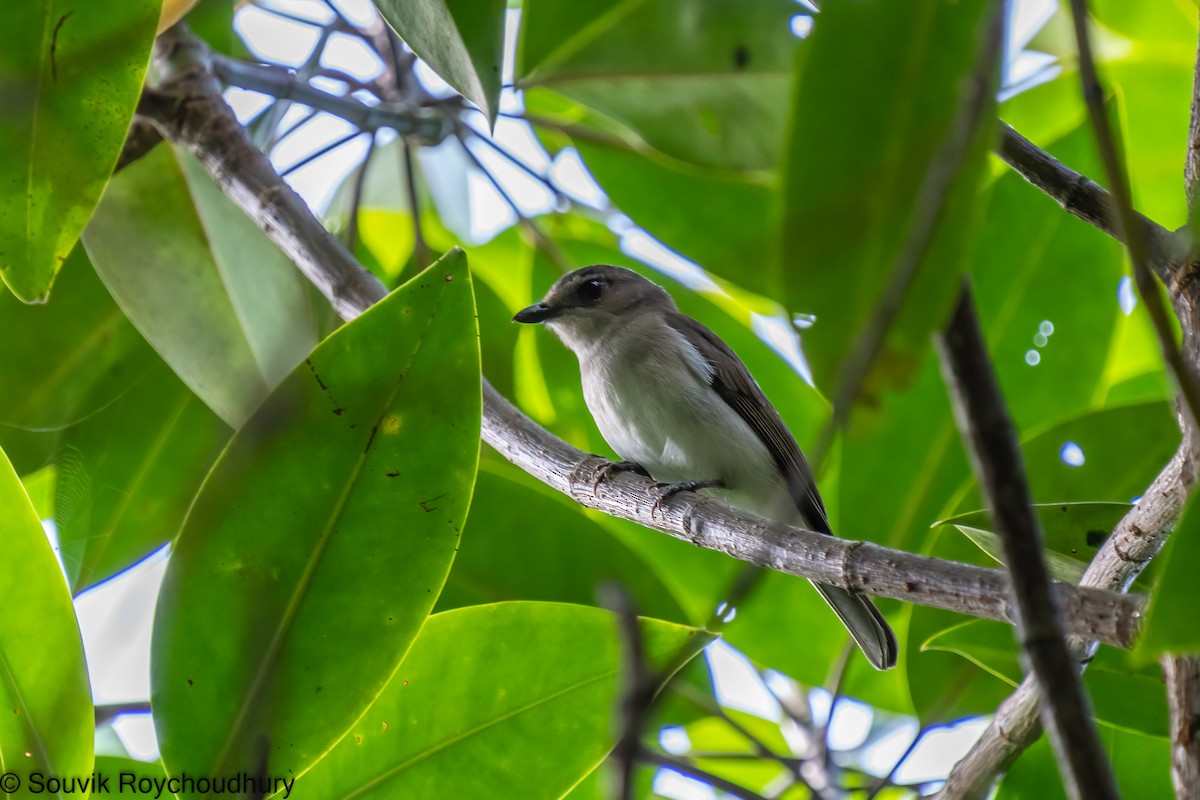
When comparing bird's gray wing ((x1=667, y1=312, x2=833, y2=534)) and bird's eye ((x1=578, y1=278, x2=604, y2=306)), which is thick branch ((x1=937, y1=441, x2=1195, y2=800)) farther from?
bird's eye ((x1=578, y1=278, x2=604, y2=306))

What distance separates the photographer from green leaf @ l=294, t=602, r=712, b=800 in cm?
193

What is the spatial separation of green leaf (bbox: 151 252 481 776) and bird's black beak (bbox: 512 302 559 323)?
1.48m

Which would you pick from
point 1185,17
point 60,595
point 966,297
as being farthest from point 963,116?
point 1185,17

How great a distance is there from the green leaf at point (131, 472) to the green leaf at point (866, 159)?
1.96 meters

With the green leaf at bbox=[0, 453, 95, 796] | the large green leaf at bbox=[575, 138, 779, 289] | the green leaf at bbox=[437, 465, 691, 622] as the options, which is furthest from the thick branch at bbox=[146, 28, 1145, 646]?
the large green leaf at bbox=[575, 138, 779, 289]

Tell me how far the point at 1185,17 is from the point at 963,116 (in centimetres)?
303

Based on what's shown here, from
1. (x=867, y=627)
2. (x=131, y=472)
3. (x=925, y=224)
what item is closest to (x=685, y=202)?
(x=867, y=627)

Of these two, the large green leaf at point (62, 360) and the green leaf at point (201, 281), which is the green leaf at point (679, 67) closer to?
the green leaf at point (201, 281)

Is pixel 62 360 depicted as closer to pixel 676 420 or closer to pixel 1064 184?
pixel 676 420

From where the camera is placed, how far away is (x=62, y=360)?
264 cm

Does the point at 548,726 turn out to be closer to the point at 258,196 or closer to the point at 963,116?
the point at 258,196

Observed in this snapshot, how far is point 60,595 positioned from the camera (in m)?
1.79

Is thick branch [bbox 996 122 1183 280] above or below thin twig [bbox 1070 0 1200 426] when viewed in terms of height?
above

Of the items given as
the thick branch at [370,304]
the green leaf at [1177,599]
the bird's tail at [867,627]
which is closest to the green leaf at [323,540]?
the thick branch at [370,304]
